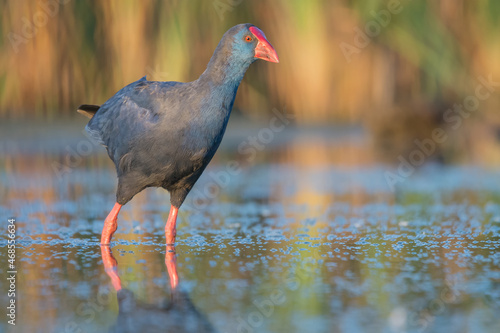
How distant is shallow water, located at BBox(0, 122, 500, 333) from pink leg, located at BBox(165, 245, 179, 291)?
0.02m

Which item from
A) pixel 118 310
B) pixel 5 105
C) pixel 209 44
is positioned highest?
pixel 209 44

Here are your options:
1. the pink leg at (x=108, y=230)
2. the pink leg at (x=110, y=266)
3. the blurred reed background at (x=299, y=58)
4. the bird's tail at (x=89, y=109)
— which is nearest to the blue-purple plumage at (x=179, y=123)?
the pink leg at (x=108, y=230)

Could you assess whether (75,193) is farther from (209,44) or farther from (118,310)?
(209,44)

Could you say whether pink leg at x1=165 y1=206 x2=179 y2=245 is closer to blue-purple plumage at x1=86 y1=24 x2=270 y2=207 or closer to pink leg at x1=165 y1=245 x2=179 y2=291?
pink leg at x1=165 y1=245 x2=179 y2=291

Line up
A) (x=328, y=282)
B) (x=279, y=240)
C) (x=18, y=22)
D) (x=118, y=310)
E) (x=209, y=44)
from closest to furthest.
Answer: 1. (x=118, y=310)
2. (x=328, y=282)
3. (x=279, y=240)
4. (x=18, y=22)
5. (x=209, y=44)

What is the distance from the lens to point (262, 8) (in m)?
12.2

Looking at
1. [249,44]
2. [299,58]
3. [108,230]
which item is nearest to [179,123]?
[249,44]

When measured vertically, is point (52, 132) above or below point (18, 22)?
below

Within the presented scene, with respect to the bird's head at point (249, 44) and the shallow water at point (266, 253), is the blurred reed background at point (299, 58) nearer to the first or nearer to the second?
the shallow water at point (266, 253)

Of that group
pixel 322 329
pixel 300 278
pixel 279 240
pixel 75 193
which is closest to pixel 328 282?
pixel 300 278

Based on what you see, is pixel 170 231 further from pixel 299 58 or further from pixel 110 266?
pixel 299 58

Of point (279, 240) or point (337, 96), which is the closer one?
point (279, 240)

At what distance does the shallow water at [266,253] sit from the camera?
346 cm

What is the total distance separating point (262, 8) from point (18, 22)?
3301 mm
